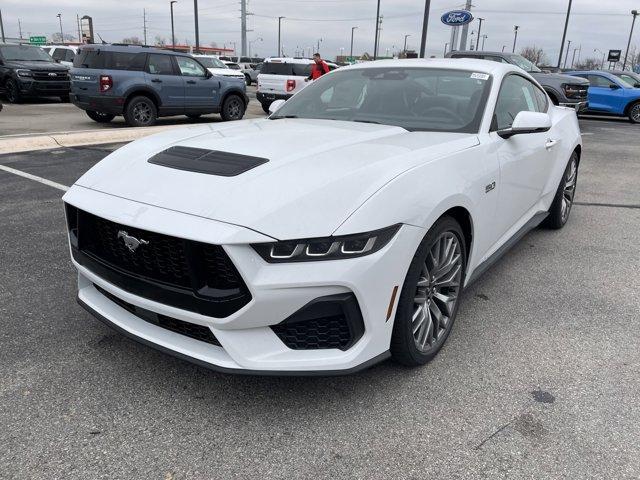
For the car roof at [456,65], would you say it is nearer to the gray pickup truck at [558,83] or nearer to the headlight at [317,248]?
the headlight at [317,248]

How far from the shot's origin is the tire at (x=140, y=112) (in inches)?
466

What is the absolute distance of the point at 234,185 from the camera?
233 centimetres

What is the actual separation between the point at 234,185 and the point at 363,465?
126cm

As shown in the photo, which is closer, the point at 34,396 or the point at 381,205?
the point at 381,205

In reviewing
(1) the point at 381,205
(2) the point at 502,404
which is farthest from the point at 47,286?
(2) the point at 502,404

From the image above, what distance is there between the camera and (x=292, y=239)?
6.97ft

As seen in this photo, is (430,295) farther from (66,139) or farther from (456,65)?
(66,139)

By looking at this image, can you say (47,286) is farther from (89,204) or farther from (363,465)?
(363,465)

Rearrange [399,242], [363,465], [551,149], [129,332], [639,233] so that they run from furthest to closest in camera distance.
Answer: [639,233] < [551,149] < [129,332] < [399,242] < [363,465]

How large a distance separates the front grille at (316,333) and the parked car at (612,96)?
18270 millimetres

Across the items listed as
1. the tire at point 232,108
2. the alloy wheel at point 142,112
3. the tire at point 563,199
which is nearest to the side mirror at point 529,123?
the tire at point 563,199

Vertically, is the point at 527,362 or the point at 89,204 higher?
the point at 89,204

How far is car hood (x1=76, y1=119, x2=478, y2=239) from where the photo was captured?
217 centimetres

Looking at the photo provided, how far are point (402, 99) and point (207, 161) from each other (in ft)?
5.52
